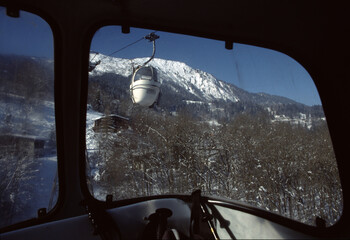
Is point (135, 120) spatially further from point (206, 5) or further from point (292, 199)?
point (292, 199)

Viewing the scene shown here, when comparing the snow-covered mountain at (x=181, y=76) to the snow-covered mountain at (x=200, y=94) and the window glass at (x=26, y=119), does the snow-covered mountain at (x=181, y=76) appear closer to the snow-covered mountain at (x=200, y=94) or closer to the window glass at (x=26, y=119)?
the snow-covered mountain at (x=200, y=94)

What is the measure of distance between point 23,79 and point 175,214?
1588mm

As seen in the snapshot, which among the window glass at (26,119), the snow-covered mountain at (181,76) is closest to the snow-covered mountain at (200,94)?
the snow-covered mountain at (181,76)

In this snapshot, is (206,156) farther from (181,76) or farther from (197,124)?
(181,76)

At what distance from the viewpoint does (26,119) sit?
1.98 m

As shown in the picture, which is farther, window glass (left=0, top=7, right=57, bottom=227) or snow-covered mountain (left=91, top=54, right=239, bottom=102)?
snow-covered mountain (left=91, top=54, right=239, bottom=102)

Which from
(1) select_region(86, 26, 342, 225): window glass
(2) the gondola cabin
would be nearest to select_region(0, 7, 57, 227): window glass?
(1) select_region(86, 26, 342, 225): window glass

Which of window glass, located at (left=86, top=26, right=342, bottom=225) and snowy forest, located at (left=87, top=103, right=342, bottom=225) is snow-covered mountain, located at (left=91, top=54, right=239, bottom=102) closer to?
window glass, located at (left=86, top=26, right=342, bottom=225)

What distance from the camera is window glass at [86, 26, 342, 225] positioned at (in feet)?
7.00

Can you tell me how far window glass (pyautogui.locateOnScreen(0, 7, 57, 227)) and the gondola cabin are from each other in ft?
2.26

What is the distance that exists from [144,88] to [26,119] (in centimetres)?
100

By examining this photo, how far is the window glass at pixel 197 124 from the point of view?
7.00ft

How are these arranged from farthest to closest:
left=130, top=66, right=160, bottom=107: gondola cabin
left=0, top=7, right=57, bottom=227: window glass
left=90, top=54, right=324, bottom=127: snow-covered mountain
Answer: left=130, top=66, right=160, bottom=107: gondola cabin, left=90, top=54, right=324, bottom=127: snow-covered mountain, left=0, top=7, right=57, bottom=227: window glass

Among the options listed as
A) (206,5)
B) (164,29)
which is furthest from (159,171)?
(206,5)
